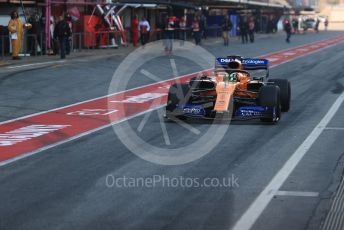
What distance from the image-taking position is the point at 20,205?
804 centimetres

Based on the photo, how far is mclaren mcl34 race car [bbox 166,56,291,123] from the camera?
13633 millimetres

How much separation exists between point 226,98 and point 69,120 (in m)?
3.02

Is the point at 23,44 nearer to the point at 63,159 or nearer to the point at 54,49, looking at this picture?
the point at 54,49

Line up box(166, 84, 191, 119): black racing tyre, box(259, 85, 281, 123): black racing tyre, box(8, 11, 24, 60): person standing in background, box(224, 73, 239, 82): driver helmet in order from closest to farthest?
box(259, 85, 281, 123): black racing tyre
box(166, 84, 191, 119): black racing tyre
box(224, 73, 239, 82): driver helmet
box(8, 11, 24, 60): person standing in background

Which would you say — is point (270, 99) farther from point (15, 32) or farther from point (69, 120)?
point (15, 32)

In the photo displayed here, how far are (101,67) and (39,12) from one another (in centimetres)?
699

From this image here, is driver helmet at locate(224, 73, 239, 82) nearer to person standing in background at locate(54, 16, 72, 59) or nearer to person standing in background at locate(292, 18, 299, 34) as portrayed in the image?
person standing in background at locate(54, 16, 72, 59)

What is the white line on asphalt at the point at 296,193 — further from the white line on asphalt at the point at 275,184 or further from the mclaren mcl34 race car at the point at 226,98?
the mclaren mcl34 race car at the point at 226,98

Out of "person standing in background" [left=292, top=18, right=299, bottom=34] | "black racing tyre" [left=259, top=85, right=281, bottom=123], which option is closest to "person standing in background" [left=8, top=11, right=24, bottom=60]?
"black racing tyre" [left=259, top=85, right=281, bottom=123]

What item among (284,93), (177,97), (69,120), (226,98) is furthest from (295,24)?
(226,98)

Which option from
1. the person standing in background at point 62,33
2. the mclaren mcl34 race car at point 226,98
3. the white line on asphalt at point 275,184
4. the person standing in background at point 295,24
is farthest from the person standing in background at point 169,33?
the person standing in background at point 295,24

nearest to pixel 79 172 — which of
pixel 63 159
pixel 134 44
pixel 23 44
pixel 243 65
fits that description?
pixel 63 159

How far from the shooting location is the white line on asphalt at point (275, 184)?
7.44 meters

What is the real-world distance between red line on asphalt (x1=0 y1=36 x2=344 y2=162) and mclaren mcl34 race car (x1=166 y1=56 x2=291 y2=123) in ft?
4.41
